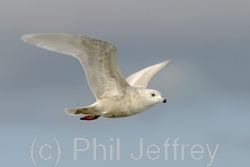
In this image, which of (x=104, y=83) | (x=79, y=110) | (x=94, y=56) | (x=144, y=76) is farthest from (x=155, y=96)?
(x=144, y=76)

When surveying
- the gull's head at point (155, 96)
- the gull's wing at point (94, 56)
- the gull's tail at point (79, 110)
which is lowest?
the gull's tail at point (79, 110)

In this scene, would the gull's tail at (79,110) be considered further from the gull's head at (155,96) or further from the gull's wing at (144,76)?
the gull's wing at (144,76)

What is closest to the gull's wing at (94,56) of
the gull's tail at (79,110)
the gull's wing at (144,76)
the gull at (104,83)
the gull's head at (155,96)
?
the gull at (104,83)

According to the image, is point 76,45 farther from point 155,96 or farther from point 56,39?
point 155,96

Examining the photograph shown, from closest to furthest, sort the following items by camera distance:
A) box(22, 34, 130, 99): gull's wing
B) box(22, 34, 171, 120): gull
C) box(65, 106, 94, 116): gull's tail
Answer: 1. box(22, 34, 130, 99): gull's wing
2. box(22, 34, 171, 120): gull
3. box(65, 106, 94, 116): gull's tail

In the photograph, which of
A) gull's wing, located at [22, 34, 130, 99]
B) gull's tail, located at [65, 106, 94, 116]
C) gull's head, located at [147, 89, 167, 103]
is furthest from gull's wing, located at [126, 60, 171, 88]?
gull's tail, located at [65, 106, 94, 116]

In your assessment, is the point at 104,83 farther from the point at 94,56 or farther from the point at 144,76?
the point at 144,76

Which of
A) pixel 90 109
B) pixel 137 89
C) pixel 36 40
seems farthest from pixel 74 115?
pixel 36 40

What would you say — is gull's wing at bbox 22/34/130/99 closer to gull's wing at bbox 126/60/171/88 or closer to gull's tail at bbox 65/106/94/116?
gull's tail at bbox 65/106/94/116

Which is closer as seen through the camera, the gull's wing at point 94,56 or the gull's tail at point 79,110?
the gull's wing at point 94,56

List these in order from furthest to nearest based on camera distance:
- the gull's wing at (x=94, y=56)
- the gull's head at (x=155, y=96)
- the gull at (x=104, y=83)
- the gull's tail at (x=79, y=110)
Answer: the gull's tail at (x=79, y=110) < the gull's head at (x=155, y=96) < the gull at (x=104, y=83) < the gull's wing at (x=94, y=56)
